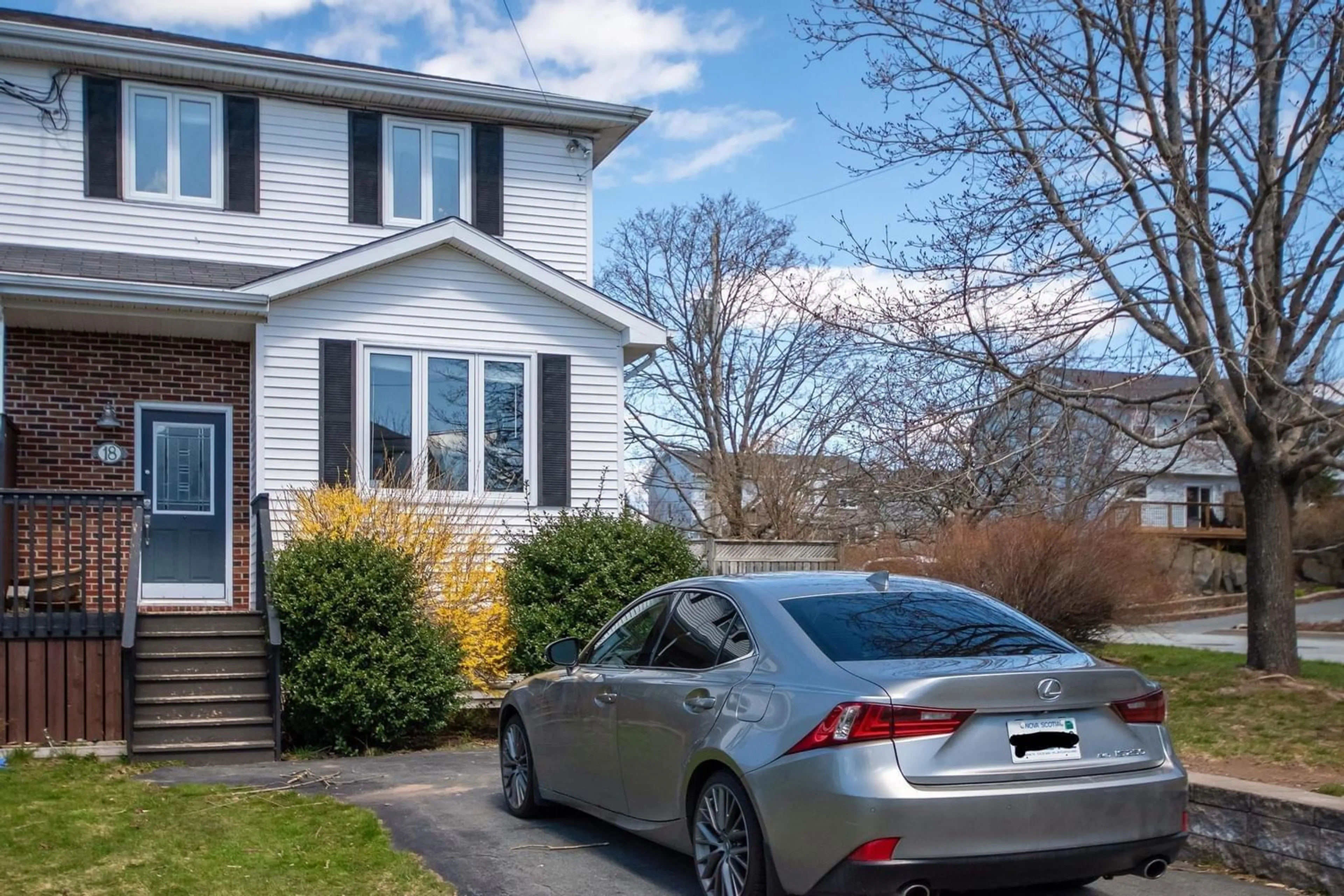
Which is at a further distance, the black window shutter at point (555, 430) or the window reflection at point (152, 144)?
the window reflection at point (152, 144)

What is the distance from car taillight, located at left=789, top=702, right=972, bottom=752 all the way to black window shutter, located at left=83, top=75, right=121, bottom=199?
12788mm

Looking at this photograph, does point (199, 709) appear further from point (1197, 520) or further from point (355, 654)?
point (1197, 520)

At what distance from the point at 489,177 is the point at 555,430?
3.71m

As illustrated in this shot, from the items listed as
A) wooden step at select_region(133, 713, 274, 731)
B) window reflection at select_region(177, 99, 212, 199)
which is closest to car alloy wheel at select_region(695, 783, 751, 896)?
wooden step at select_region(133, 713, 274, 731)

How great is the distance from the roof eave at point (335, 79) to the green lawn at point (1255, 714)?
30.8 ft

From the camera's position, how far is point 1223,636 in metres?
22.3

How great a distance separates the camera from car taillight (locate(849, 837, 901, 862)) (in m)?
4.71

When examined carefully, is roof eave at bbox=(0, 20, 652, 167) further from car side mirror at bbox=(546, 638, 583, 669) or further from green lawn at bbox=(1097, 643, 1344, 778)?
car side mirror at bbox=(546, 638, 583, 669)

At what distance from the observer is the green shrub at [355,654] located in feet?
34.9

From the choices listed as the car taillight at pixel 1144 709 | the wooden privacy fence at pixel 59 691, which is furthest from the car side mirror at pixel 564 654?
the wooden privacy fence at pixel 59 691

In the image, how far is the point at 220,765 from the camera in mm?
9984

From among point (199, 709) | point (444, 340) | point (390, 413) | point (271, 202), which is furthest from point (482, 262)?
point (199, 709)

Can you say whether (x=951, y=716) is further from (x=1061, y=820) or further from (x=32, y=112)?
(x=32, y=112)

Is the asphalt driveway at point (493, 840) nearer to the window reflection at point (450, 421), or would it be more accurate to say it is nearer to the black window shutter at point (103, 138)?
the window reflection at point (450, 421)
